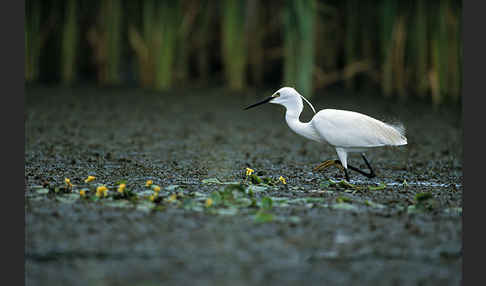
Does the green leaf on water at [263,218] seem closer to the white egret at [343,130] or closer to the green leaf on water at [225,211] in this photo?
the green leaf on water at [225,211]

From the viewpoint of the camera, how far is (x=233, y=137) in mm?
6613

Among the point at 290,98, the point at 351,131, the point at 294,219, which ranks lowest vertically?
the point at 294,219

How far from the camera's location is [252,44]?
1045cm

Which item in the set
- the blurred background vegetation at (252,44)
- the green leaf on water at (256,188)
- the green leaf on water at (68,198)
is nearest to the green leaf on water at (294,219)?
the green leaf on water at (256,188)

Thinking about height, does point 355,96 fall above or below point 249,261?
above

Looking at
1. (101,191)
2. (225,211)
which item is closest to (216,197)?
(225,211)

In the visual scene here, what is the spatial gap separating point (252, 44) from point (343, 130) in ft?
20.2

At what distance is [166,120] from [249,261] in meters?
4.71

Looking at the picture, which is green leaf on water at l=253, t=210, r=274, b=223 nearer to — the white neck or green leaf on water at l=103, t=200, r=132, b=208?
green leaf on water at l=103, t=200, r=132, b=208

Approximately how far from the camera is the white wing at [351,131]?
4488 millimetres

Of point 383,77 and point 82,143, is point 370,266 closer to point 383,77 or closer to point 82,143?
point 82,143

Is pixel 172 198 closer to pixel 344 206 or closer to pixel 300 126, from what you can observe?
pixel 344 206

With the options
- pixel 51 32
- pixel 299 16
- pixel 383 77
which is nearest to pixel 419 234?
pixel 299 16

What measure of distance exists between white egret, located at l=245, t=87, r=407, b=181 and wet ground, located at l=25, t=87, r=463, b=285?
279 mm
